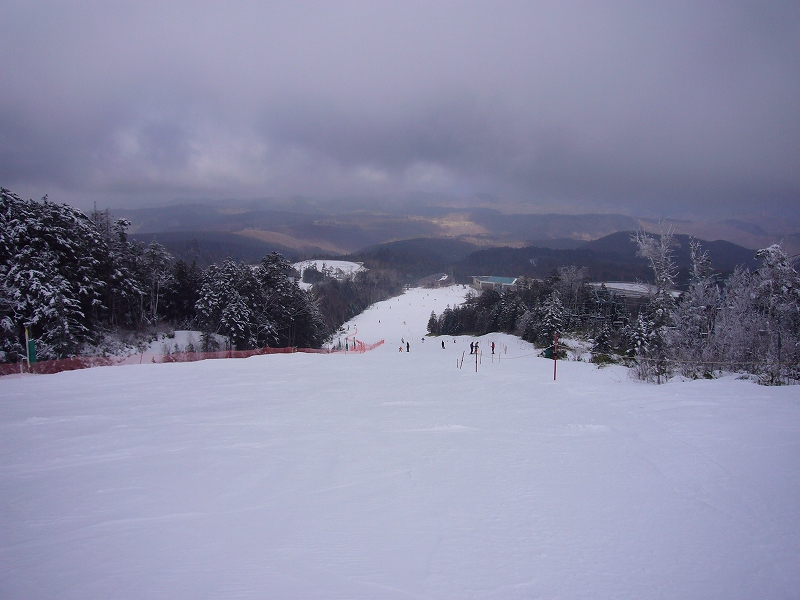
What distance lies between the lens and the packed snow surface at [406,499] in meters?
3.92

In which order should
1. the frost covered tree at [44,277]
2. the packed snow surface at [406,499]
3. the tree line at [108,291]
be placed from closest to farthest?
the packed snow surface at [406,499]
the frost covered tree at [44,277]
the tree line at [108,291]

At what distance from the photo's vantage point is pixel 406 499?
18.0 ft

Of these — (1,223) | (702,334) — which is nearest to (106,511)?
(1,223)

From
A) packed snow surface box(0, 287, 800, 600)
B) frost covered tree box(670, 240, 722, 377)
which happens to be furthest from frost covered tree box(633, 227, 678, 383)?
packed snow surface box(0, 287, 800, 600)

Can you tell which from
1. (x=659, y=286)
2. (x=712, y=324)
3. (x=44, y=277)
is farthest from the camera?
(x=659, y=286)

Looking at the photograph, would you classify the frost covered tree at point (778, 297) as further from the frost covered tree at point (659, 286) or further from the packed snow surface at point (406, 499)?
the packed snow surface at point (406, 499)

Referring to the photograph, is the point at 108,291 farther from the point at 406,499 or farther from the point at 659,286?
the point at 659,286

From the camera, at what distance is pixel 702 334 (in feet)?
90.8

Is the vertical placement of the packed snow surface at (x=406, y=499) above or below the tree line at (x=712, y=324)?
below

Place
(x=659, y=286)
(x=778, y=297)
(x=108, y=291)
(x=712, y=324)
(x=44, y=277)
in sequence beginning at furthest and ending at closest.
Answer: (x=108, y=291) < (x=659, y=286) < (x=712, y=324) < (x=44, y=277) < (x=778, y=297)

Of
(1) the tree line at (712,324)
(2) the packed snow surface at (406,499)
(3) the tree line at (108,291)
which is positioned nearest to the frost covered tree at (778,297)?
(1) the tree line at (712,324)

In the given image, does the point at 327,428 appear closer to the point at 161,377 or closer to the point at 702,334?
the point at 161,377

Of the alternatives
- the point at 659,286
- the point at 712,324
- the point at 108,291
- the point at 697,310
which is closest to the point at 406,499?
the point at 659,286

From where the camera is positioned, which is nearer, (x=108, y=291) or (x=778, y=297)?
(x=778, y=297)
